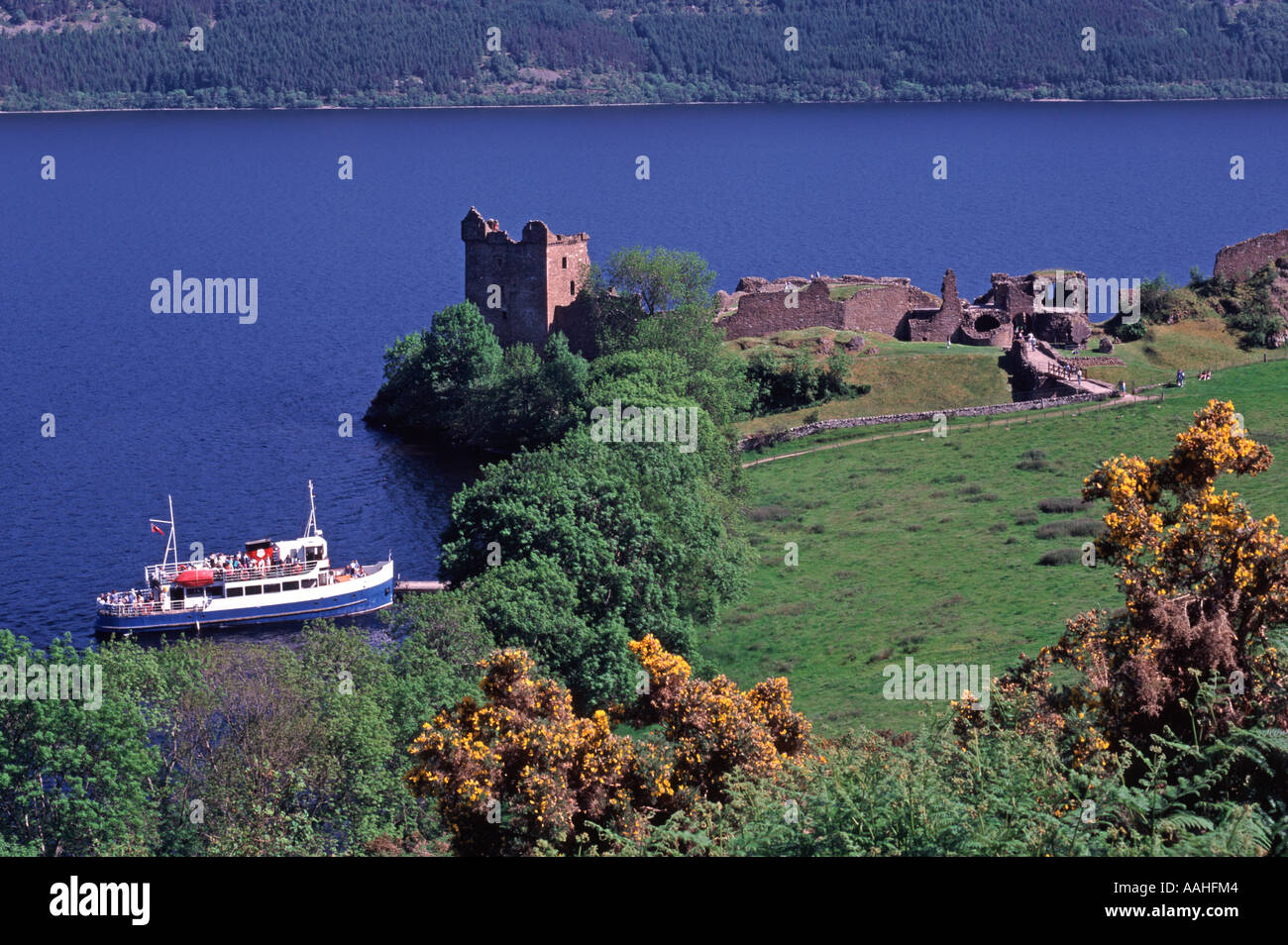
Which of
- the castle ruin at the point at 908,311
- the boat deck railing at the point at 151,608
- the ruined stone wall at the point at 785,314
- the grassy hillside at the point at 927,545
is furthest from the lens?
the ruined stone wall at the point at 785,314

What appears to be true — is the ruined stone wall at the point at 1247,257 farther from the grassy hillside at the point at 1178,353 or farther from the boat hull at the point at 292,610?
the boat hull at the point at 292,610

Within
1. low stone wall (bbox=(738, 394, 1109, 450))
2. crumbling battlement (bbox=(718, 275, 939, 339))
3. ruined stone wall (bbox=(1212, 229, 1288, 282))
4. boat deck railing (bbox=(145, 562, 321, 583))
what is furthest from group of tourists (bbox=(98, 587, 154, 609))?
ruined stone wall (bbox=(1212, 229, 1288, 282))

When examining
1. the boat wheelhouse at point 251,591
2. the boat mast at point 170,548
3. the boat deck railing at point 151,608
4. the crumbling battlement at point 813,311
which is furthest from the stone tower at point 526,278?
the boat deck railing at point 151,608

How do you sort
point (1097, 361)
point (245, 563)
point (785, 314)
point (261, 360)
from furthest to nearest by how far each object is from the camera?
point (261, 360) → point (785, 314) → point (1097, 361) → point (245, 563)

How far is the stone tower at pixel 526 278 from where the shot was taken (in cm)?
10144

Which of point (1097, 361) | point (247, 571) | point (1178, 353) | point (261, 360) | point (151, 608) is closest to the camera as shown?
point (151, 608)

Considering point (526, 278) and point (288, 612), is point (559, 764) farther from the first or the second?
point (526, 278)

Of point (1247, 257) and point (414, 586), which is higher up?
point (1247, 257)

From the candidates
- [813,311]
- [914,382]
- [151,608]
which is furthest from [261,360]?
[151,608]

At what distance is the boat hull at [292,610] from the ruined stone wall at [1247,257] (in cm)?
5713

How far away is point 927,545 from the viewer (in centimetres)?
6334

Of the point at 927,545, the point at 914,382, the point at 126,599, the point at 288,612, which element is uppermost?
the point at 914,382

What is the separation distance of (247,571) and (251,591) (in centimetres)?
88

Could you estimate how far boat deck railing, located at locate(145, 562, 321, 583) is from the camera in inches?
2709
